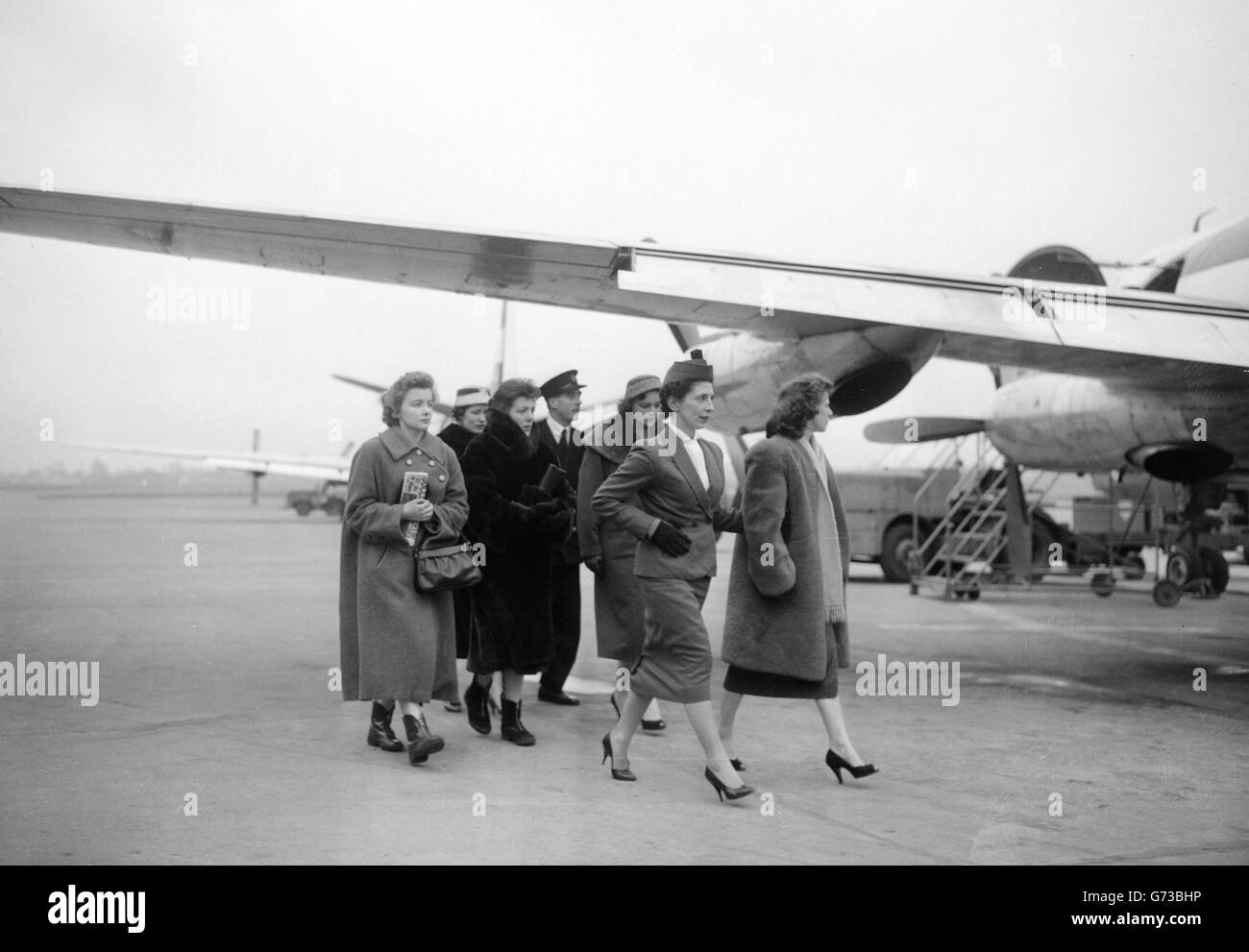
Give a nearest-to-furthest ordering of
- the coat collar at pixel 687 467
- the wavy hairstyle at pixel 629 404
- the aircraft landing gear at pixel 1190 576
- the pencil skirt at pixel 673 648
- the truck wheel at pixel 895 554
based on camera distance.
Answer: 1. the pencil skirt at pixel 673 648
2. the coat collar at pixel 687 467
3. the wavy hairstyle at pixel 629 404
4. the aircraft landing gear at pixel 1190 576
5. the truck wheel at pixel 895 554

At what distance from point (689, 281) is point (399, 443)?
1.76m

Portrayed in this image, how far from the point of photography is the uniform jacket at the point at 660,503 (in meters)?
Result: 5.07

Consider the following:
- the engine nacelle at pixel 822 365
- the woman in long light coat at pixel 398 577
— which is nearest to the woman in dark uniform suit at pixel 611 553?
the woman in long light coat at pixel 398 577

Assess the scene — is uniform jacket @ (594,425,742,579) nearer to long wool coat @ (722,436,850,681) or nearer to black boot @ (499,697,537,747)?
long wool coat @ (722,436,850,681)

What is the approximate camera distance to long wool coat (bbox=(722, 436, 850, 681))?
16.4 feet

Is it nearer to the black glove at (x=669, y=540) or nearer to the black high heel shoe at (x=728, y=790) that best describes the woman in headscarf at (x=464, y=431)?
the black glove at (x=669, y=540)

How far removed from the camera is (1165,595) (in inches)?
570

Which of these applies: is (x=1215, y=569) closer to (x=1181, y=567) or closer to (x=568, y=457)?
(x=1181, y=567)

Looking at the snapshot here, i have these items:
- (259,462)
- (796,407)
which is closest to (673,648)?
(796,407)

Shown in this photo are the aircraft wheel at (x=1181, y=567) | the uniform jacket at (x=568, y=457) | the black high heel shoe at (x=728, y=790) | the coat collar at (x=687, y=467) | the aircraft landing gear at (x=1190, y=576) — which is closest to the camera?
the black high heel shoe at (x=728, y=790)

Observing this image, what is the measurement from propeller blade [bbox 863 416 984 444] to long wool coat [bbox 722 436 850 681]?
9570mm

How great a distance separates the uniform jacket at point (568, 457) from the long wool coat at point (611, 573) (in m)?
0.44

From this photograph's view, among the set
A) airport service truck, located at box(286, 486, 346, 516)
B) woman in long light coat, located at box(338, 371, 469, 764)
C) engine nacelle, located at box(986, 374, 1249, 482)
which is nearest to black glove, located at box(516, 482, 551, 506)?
woman in long light coat, located at box(338, 371, 469, 764)
